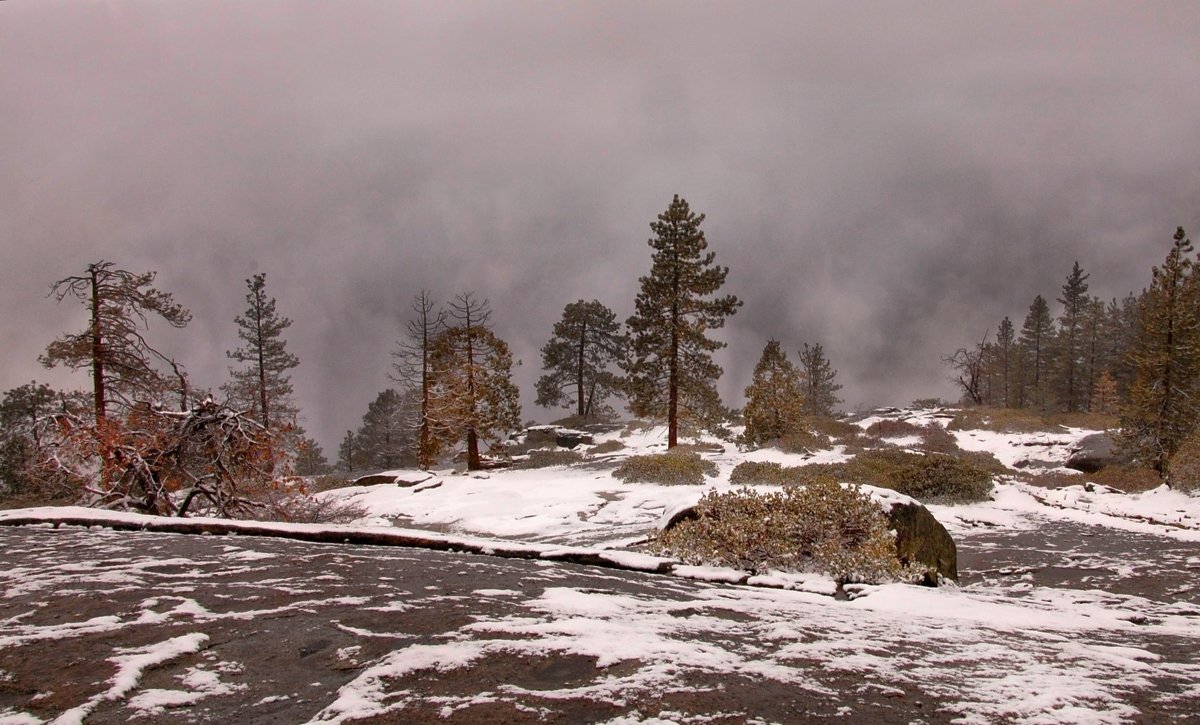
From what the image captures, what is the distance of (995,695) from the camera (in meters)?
2.09

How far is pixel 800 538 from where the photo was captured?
6523mm

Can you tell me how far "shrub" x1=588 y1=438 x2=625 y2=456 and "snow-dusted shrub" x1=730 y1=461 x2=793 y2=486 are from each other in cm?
1515

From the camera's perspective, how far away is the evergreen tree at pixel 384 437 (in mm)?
48875

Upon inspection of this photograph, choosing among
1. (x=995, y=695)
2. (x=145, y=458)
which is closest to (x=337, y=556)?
(x=995, y=695)

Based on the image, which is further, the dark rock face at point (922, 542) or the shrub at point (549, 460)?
the shrub at point (549, 460)

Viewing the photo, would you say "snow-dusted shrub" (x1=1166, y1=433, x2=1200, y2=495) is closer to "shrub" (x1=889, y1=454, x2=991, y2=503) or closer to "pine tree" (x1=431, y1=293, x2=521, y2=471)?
"shrub" (x1=889, y1=454, x2=991, y2=503)

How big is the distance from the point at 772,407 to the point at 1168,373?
14.6 metres

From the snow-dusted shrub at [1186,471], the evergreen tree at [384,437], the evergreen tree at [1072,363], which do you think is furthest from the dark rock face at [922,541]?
the evergreen tree at [1072,363]

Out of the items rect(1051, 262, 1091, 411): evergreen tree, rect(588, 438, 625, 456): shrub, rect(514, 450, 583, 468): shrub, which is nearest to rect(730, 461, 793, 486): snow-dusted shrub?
rect(514, 450, 583, 468): shrub

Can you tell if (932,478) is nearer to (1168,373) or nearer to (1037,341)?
(1168,373)

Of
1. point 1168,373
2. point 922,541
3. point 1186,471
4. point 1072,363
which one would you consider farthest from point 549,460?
point 1072,363

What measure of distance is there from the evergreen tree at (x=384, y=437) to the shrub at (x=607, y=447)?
18.3 meters

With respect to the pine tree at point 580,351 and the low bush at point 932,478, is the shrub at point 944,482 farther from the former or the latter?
the pine tree at point 580,351

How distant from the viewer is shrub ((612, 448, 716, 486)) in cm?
1802
